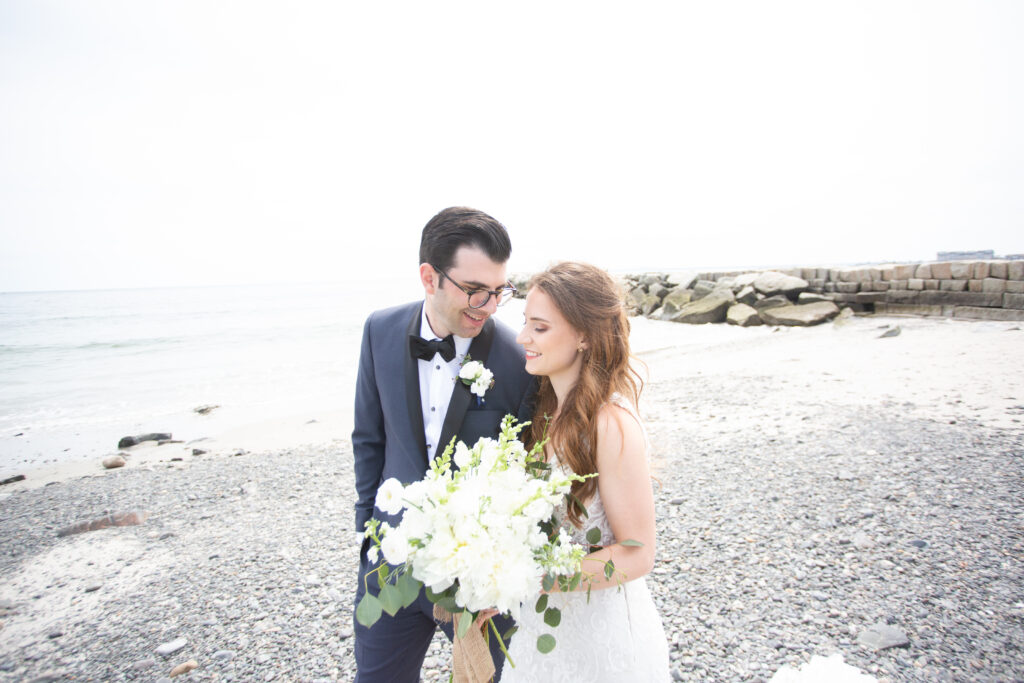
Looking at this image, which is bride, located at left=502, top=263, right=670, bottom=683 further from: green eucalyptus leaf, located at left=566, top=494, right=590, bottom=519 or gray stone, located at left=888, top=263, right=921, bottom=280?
gray stone, located at left=888, top=263, right=921, bottom=280

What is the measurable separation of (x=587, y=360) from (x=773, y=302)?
1843 centimetres

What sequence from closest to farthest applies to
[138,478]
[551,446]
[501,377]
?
[551,446], [501,377], [138,478]

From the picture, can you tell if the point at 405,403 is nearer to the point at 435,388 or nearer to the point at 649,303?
the point at 435,388

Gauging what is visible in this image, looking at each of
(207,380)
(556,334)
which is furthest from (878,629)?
(207,380)

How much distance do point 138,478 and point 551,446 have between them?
7.88m

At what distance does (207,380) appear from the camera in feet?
50.0

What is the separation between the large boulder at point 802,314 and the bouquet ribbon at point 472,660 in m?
17.3

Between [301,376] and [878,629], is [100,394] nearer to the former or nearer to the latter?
[301,376]

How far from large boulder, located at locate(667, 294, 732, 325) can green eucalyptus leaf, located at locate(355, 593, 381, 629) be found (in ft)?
65.7

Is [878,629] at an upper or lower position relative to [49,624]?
upper

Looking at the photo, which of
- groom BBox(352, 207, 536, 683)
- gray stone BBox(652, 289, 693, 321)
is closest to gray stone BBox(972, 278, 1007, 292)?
gray stone BBox(652, 289, 693, 321)

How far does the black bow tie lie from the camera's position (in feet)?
7.70

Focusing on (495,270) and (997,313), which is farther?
(997,313)

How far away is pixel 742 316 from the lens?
59.7ft
